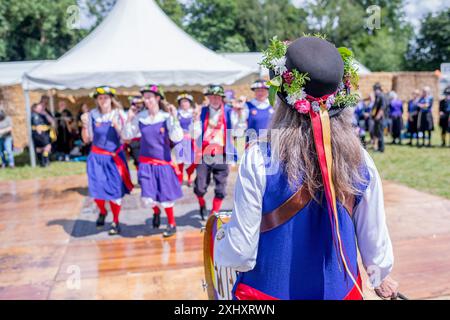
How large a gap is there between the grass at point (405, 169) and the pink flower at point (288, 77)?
615 cm

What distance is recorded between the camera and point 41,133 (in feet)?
38.8

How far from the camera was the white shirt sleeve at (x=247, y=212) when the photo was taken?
166cm

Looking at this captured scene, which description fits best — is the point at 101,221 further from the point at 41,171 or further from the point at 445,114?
the point at 445,114

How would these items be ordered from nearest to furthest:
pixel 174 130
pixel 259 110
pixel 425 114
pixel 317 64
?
1. pixel 317 64
2. pixel 174 130
3. pixel 259 110
4. pixel 425 114

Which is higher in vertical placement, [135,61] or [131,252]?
[135,61]

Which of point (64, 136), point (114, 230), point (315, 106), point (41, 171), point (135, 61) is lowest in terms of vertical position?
point (41, 171)

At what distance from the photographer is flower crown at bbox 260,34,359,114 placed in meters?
1.65

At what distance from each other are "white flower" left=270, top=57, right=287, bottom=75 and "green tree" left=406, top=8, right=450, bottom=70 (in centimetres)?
3257

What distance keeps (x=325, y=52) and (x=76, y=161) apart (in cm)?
1202

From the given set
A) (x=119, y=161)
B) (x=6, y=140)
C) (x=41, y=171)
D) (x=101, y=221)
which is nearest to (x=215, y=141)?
(x=119, y=161)

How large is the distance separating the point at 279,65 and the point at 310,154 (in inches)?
14.1

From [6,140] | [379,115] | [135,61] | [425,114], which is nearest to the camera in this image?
[135,61]

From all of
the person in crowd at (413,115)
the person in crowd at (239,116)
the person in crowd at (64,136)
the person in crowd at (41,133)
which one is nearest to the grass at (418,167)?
the person in crowd at (413,115)

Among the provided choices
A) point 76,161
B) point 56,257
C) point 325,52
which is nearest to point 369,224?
point 325,52
